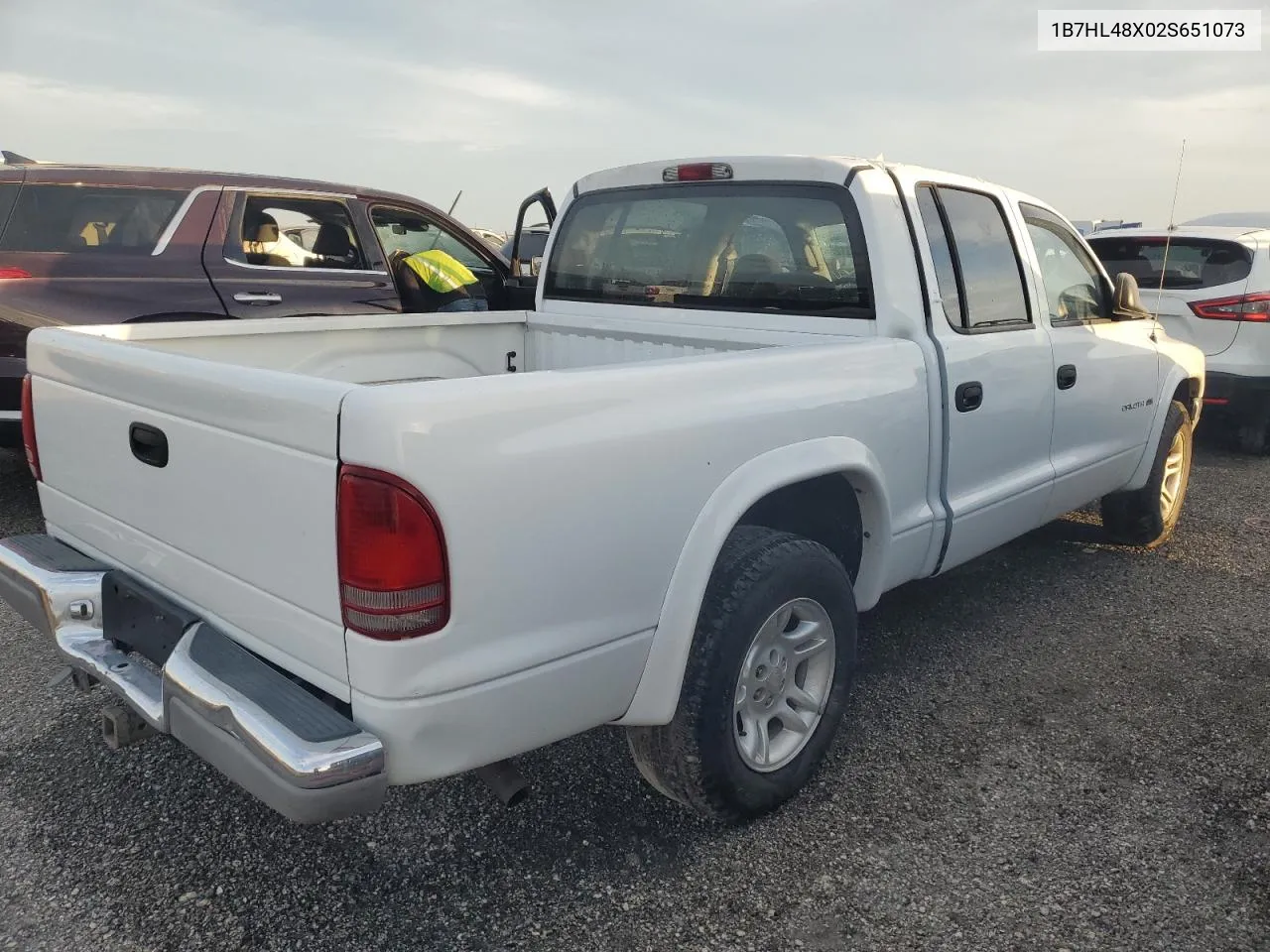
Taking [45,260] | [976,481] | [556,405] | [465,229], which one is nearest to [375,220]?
[465,229]

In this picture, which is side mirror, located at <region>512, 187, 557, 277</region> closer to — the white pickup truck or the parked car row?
the white pickup truck

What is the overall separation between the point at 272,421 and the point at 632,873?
4.60 feet

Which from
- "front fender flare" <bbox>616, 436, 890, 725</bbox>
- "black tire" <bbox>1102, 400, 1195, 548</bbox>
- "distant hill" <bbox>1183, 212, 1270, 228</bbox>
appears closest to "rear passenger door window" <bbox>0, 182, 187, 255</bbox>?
"front fender flare" <bbox>616, 436, 890, 725</bbox>

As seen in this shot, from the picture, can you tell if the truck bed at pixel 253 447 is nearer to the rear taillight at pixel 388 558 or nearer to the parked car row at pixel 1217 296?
the rear taillight at pixel 388 558

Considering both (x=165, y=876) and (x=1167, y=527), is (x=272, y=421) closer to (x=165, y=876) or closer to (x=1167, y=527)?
(x=165, y=876)

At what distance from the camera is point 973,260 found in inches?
135

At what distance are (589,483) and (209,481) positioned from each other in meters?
0.83

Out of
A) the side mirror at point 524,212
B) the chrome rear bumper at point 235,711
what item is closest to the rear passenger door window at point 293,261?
the side mirror at point 524,212

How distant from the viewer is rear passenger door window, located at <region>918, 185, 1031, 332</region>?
326 centimetres

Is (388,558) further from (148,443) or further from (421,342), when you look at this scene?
(421,342)

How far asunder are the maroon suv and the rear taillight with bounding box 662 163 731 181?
189 cm

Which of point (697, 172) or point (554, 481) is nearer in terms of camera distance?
point (554, 481)

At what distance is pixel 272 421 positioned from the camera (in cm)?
188

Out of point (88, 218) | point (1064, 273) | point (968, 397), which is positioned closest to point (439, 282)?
point (88, 218)
